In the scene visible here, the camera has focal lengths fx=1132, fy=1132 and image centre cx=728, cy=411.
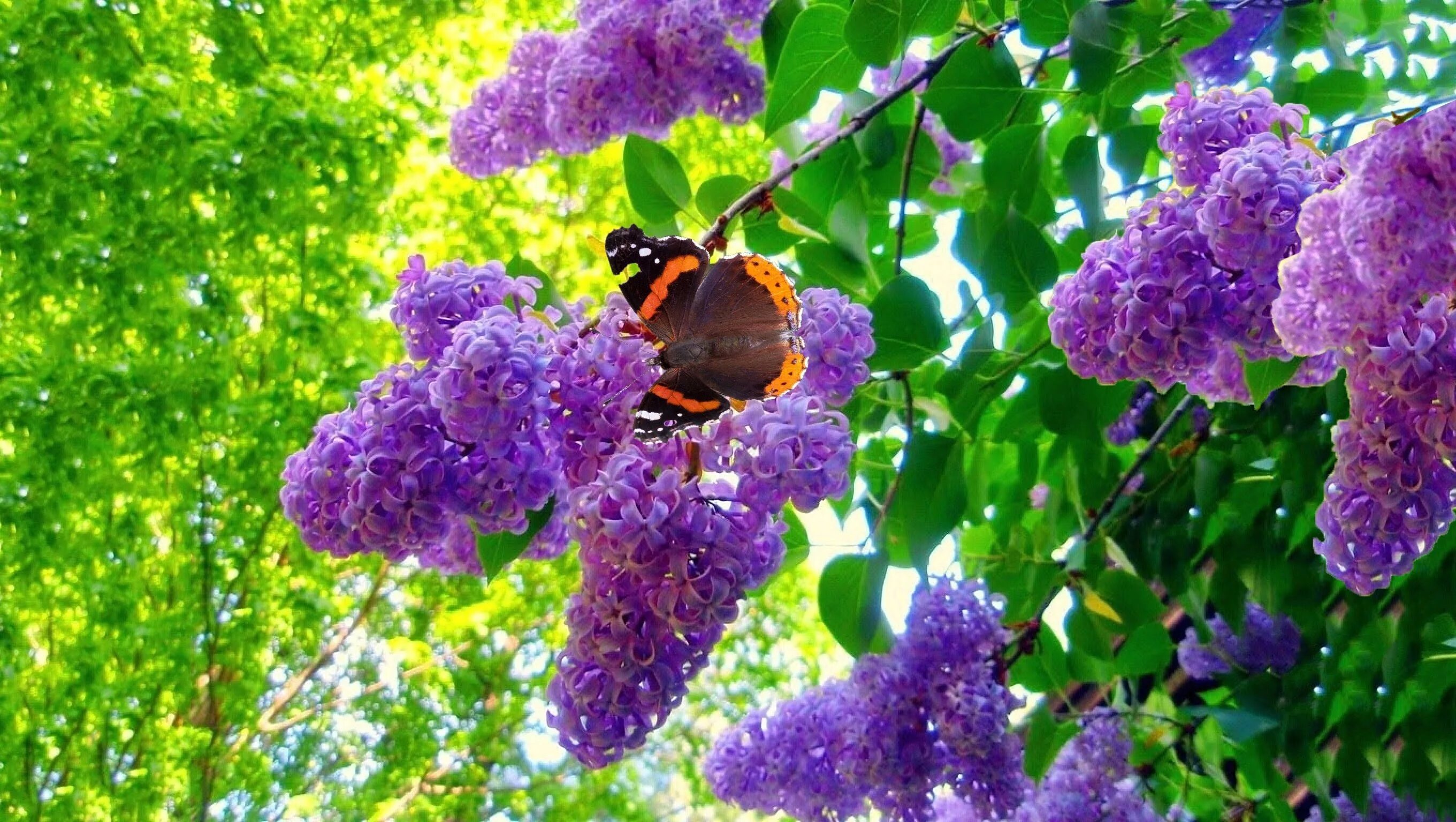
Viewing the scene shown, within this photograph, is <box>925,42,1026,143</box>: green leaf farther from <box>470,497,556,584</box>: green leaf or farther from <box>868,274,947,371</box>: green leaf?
<box>470,497,556,584</box>: green leaf

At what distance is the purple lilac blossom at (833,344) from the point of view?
987 millimetres

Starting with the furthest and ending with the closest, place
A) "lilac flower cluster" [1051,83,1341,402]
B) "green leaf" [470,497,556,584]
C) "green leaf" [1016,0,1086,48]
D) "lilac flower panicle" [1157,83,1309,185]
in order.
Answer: "green leaf" [1016,0,1086,48] → "green leaf" [470,497,556,584] → "lilac flower panicle" [1157,83,1309,185] → "lilac flower cluster" [1051,83,1341,402]

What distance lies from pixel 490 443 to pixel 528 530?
16 centimetres

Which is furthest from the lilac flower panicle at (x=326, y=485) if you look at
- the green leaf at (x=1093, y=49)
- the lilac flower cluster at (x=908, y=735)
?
the green leaf at (x=1093, y=49)

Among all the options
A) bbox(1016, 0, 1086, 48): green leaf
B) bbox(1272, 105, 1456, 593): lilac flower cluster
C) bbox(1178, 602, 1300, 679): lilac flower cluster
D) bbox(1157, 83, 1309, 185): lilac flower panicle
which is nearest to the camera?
bbox(1272, 105, 1456, 593): lilac flower cluster

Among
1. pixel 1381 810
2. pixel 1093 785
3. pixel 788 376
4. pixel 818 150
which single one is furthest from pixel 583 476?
pixel 1381 810

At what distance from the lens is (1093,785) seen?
5.45 ft

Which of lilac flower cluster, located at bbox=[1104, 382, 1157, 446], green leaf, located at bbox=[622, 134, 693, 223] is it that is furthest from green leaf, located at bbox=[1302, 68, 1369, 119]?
green leaf, located at bbox=[622, 134, 693, 223]

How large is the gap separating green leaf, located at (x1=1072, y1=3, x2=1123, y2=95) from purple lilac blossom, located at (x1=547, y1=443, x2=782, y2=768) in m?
0.66

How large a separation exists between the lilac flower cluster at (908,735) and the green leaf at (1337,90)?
2.47 feet

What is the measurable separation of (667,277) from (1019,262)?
399 mm

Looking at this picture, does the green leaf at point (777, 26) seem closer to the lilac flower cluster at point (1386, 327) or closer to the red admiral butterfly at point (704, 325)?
the red admiral butterfly at point (704, 325)

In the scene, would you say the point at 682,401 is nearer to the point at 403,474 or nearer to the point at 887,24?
the point at 403,474

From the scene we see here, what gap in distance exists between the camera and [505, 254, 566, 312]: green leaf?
1.07m
